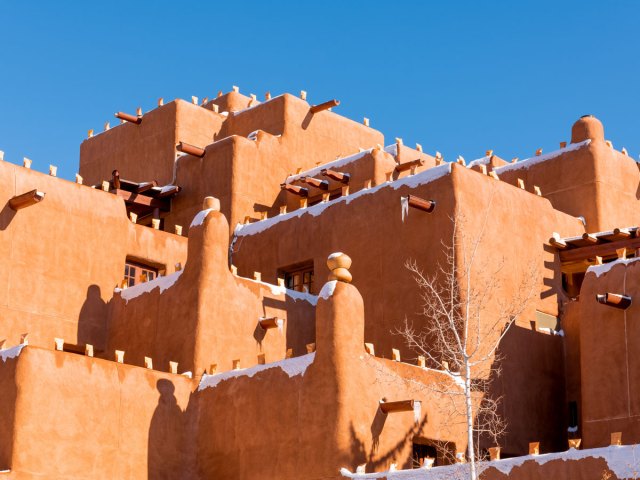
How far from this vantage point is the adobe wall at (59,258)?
92.9 ft

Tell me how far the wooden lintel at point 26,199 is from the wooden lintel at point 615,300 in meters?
13.6

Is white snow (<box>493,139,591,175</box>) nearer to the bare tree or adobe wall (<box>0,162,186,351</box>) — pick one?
the bare tree

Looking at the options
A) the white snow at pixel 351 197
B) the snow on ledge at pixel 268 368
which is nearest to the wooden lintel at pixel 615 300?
the white snow at pixel 351 197

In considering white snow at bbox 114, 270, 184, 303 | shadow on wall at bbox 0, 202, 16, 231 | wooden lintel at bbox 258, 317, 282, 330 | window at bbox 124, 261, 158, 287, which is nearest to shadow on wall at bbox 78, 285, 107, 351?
white snow at bbox 114, 270, 184, 303

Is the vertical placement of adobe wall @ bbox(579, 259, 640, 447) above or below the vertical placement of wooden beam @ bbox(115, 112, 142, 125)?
below

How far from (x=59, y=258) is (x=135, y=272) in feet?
8.81

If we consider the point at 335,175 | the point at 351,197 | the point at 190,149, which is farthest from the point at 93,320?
the point at 335,175

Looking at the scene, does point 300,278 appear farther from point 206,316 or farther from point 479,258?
point 479,258

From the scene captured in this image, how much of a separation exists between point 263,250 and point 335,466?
35.4 feet

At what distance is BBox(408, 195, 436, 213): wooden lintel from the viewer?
28.0m

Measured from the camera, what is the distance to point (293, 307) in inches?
1152

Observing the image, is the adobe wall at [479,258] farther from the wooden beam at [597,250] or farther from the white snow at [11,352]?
the white snow at [11,352]

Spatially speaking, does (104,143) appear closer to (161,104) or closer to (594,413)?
(161,104)

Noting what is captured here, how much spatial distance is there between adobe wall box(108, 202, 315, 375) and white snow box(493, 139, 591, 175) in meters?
10.3
